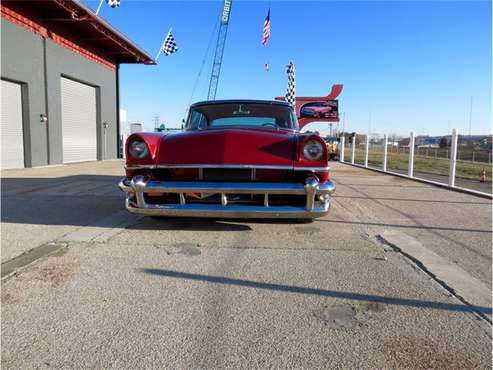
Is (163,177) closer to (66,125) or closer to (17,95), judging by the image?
(17,95)

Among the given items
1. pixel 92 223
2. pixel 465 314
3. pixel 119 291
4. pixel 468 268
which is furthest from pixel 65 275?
pixel 468 268

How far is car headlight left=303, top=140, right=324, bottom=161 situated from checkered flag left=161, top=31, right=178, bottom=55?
2133 centimetres

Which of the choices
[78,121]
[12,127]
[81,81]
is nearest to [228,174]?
[12,127]

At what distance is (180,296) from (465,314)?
1726 mm

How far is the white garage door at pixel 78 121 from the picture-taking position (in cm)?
1493

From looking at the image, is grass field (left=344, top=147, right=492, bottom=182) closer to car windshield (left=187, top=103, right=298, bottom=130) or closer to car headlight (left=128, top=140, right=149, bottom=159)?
car windshield (left=187, top=103, right=298, bottom=130)

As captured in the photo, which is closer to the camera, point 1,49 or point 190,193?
point 190,193

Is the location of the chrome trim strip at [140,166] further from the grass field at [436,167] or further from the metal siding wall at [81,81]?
the grass field at [436,167]

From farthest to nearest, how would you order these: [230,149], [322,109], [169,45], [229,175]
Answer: [322,109], [169,45], [229,175], [230,149]

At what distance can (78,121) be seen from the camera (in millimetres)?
16031

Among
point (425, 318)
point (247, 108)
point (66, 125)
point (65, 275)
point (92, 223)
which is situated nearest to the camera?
point (425, 318)

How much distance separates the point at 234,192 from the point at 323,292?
1.29 metres

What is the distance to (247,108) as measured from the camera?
503 centimetres

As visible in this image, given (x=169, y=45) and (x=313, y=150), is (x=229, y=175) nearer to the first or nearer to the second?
(x=313, y=150)
